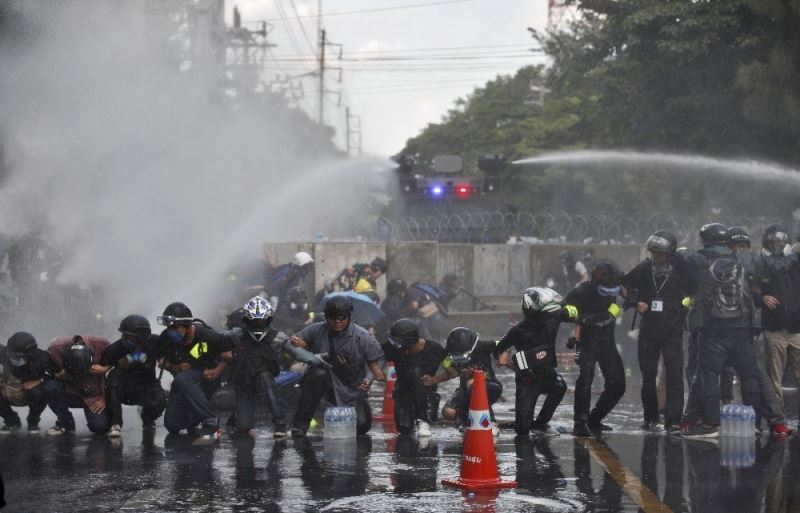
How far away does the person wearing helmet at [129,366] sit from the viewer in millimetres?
12039

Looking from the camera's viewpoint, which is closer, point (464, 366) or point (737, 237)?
point (464, 366)

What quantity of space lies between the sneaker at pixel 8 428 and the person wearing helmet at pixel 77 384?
0.38 meters

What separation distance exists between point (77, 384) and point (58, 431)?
46cm

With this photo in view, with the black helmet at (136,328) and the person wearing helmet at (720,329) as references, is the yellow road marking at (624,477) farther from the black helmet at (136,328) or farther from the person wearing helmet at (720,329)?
the black helmet at (136,328)

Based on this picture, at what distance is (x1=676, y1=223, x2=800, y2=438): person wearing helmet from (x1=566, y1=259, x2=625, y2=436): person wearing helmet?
73 centimetres

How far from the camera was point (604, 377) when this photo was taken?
12.3 meters

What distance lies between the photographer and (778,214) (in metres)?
31.9

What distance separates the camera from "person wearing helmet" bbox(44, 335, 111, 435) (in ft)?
39.5

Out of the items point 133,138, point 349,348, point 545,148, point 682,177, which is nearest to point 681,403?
point 349,348

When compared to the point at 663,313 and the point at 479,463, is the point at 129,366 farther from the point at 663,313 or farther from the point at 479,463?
the point at 663,313

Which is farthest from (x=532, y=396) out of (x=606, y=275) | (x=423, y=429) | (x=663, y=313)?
(x=663, y=313)

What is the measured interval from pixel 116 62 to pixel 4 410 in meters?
10.5

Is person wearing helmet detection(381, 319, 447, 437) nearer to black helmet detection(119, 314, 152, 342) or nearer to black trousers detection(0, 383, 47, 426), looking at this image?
black helmet detection(119, 314, 152, 342)

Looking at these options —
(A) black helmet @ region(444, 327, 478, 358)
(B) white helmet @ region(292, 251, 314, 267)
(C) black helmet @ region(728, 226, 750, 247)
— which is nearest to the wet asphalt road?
(A) black helmet @ region(444, 327, 478, 358)
